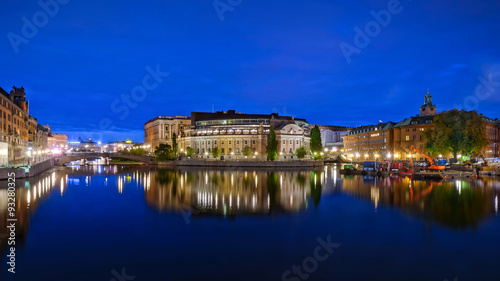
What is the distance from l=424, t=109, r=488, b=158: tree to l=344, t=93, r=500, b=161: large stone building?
78.2 ft

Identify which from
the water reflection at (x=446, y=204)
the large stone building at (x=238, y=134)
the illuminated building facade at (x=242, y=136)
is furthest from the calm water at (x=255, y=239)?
the large stone building at (x=238, y=134)

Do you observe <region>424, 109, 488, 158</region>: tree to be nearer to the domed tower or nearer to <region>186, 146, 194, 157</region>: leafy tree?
the domed tower

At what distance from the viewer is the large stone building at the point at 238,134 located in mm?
119688

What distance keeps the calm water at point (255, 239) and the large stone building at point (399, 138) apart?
8022 cm

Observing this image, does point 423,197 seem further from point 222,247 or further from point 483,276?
point 222,247

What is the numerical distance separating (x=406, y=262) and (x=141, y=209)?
20453 mm

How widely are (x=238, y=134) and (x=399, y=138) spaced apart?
180 feet

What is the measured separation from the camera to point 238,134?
12000cm

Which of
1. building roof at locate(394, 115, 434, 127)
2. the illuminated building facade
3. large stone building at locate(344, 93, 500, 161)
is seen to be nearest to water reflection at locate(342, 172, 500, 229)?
large stone building at locate(344, 93, 500, 161)

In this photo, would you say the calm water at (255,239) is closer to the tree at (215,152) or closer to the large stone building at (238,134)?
the tree at (215,152)

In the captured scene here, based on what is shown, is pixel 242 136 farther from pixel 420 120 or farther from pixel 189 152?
pixel 420 120

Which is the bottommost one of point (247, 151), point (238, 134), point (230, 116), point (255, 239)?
point (255, 239)

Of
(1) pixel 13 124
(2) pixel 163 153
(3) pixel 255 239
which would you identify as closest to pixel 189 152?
(2) pixel 163 153

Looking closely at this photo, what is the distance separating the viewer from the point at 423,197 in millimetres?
34469
